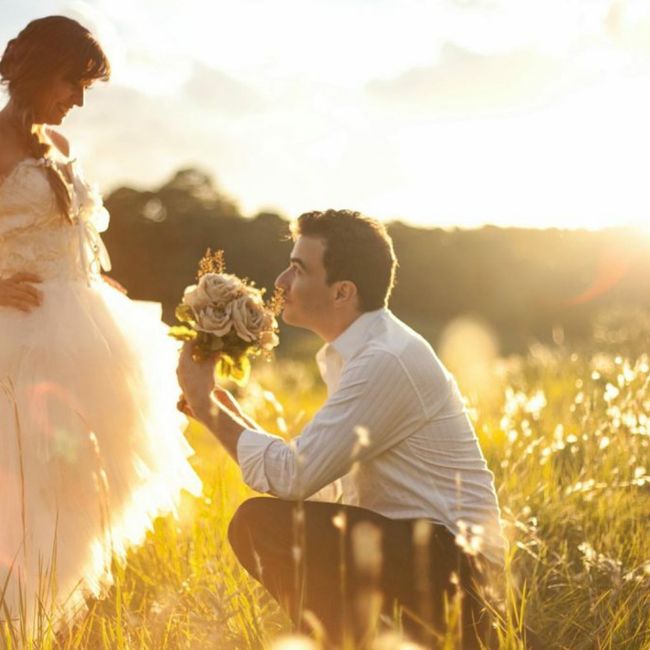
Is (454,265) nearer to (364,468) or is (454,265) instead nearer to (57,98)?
(57,98)

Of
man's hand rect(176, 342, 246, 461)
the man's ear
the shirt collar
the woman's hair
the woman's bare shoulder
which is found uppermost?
the woman's hair

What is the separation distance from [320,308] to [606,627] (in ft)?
5.50

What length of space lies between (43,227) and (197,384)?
1297 mm

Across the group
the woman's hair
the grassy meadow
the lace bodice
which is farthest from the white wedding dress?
the woman's hair

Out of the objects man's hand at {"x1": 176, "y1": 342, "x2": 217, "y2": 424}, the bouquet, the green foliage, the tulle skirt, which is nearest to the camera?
man's hand at {"x1": 176, "y1": 342, "x2": 217, "y2": 424}

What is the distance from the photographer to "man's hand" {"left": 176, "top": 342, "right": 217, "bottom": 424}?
329 cm

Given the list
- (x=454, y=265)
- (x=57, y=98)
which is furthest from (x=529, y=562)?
(x=454, y=265)

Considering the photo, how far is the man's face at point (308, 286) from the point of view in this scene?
3.44 meters

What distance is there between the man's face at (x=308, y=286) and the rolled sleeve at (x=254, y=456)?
494mm

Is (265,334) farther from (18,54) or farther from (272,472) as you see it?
(18,54)

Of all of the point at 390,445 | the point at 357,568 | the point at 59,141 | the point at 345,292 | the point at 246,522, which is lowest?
the point at 357,568

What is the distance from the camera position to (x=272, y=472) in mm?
3115

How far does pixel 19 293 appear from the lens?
394 cm

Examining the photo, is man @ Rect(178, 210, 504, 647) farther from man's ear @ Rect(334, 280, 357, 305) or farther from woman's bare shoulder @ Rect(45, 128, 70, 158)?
woman's bare shoulder @ Rect(45, 128, 70, 158)
